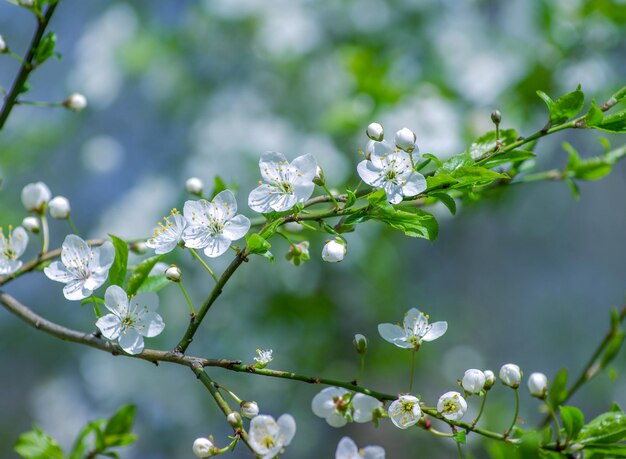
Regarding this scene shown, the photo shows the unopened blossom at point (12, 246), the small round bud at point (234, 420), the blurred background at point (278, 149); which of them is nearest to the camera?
the small round bud at point (234, 420)

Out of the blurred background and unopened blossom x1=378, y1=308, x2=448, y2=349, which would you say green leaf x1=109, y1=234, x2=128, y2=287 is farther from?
the blurred background

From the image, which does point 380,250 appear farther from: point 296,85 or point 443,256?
point 443,256

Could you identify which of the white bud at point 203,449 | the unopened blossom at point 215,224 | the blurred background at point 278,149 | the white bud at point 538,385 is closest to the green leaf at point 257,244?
the unopened blossom at point 215,224

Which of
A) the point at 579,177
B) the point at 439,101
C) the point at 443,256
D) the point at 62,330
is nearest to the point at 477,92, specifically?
the point at 439,101

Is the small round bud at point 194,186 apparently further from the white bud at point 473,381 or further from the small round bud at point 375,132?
the white bud at point 473,381

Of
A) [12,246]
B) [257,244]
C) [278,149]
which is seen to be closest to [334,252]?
[257,244]

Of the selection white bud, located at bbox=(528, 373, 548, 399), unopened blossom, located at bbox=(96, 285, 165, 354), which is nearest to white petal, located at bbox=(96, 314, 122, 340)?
unopened blossom, located at bbox=(96, 285, 165, 354)
